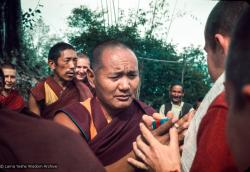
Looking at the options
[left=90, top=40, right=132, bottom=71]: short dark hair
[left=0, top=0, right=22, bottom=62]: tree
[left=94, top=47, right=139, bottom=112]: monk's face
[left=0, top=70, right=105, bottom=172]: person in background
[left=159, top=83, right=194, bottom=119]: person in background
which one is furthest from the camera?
[left=0, top=0, right=22, bottom=62]: tree

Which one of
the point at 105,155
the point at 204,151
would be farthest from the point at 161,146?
the point at 105,155

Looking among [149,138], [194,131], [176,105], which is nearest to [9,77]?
[176,105]

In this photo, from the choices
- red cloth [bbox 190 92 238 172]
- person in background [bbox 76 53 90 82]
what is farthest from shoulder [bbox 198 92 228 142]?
person in background [bbox 76 53 90 82]

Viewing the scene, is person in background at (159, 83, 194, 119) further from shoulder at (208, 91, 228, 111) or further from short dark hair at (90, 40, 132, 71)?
shoulder at (208, 91, 228, 111)

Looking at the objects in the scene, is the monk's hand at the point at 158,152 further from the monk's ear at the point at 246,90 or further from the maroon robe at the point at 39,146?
the monk's ear at the point at 246,90

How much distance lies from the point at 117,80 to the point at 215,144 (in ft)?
5.98

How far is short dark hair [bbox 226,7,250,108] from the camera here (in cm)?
106

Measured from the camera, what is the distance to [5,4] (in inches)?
420

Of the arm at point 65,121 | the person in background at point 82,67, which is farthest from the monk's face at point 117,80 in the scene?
the person in background at point 82,67

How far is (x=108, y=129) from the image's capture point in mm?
2994

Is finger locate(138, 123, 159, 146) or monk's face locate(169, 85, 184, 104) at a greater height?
finger locate(138, 123, 159, 146)

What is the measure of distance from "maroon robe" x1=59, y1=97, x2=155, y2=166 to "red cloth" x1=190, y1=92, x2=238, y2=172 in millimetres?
1529

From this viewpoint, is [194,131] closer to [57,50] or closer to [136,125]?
[136,125]

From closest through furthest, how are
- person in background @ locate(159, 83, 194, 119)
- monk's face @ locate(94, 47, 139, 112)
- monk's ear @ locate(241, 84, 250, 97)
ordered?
monk's ear @ locate(241, 84, 250, 97)
monk's face @ locate(94, 47, 139, 112)
person in background @ locate(159, 83, 194, 119)
